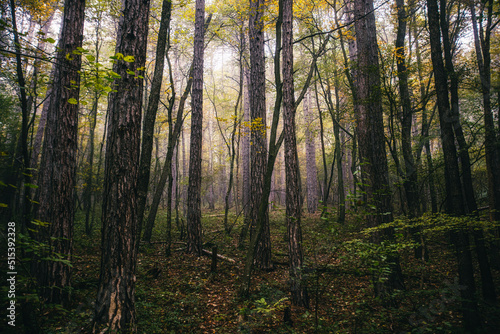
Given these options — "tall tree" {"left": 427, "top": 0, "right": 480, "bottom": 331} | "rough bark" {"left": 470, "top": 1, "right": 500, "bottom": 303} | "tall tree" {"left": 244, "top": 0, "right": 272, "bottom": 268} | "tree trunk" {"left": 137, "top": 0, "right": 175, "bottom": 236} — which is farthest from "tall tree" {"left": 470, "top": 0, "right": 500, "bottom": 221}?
"tree trunk" {"left": 137, "top": 0, "right": 175, "bottom": 236}

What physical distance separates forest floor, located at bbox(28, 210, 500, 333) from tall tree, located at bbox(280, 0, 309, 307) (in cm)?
32

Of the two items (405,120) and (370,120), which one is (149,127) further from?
(405,120)

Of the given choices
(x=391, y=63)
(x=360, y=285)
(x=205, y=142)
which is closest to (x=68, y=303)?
(x=360, y=285)

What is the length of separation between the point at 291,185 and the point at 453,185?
331 centimetres

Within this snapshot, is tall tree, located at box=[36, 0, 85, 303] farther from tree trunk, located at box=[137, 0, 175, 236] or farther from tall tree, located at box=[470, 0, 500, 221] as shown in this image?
tall tree, located at box=[470, 0, 500, 221]

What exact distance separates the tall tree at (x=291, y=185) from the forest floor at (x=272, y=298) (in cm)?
32

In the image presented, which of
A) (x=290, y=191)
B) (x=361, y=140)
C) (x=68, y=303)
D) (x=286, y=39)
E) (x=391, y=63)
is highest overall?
(x=391, y=63)

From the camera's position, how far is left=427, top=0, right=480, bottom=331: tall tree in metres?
4.48

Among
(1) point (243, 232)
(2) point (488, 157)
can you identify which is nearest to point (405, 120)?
(2) point (488, 157)

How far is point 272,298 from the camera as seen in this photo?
5.38m

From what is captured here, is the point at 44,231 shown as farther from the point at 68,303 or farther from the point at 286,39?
the point at 286,39

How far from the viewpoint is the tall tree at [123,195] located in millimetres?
3381

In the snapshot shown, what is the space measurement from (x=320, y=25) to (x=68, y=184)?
1278cm

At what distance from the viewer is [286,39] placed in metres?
5.68
